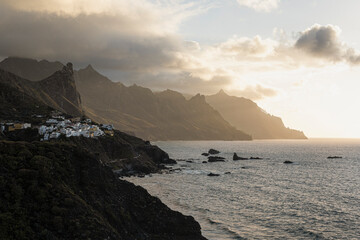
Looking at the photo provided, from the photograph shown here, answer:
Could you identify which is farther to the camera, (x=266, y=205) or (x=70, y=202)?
(x=266, y=205)

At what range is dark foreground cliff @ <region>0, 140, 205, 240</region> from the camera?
27.3 metres

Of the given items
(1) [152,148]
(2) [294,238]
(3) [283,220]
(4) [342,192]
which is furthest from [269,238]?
(1) [152,148]

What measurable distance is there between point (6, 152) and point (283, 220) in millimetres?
45136

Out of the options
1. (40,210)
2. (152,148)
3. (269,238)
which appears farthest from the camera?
(152,148)

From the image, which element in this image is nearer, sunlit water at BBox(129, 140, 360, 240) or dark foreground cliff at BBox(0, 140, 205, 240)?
dark foreground cliff at BBox(0, 140, 205, 240)

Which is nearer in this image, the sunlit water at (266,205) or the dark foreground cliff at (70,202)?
the dark foreground cliff at (70,202)

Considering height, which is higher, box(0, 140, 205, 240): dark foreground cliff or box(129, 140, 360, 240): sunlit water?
box(0, 140, 205, 240): dark foreground cliff

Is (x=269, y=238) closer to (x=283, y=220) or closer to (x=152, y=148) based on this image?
(x=283, y=220)

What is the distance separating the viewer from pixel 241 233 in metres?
44.0

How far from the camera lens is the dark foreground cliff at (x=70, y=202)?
2727 centimetres

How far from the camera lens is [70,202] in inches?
1184

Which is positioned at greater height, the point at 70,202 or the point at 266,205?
the point at 70,202

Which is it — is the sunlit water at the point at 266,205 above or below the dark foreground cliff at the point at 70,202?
below

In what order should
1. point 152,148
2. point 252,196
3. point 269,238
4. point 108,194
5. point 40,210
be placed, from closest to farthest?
point 40,210 < point 108,194 < point 269,238 < point 252,196 < point 152,148
